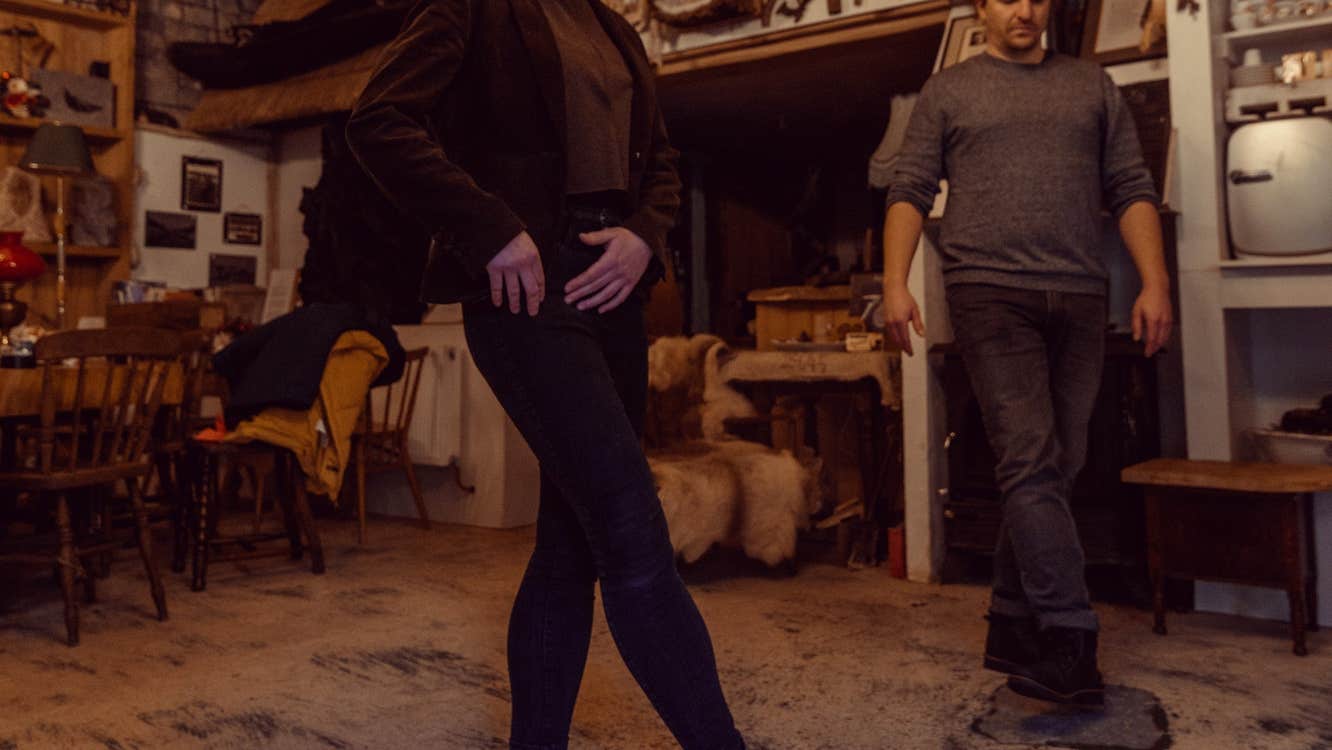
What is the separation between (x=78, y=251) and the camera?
210 inches

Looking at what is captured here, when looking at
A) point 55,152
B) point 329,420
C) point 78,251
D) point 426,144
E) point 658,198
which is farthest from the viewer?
point 78,251

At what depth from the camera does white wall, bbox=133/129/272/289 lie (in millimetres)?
5824

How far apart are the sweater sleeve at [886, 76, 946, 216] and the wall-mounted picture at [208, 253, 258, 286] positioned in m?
5.00

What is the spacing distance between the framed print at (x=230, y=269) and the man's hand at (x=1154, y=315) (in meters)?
5.41

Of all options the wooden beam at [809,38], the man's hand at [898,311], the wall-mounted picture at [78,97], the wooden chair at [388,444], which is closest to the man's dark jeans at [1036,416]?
the man's hand at [898,311]

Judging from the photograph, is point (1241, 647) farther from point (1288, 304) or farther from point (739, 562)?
point (739, 562)

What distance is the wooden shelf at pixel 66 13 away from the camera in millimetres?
5305

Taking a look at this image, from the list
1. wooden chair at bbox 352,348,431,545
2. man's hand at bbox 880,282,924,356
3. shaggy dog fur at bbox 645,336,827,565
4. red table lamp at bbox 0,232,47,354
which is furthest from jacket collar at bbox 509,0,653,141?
wooden chair at bbox 352,348,431,545

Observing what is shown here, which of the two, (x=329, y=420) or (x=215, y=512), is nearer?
(x=329, y=420)

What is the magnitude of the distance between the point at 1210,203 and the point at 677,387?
6.64 feet

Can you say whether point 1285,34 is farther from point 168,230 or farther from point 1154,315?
point 168,230

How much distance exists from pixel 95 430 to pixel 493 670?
1581 mm

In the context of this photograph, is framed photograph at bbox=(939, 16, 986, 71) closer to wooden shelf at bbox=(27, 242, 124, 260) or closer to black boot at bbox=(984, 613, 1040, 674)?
black boot at bbox=(984, 613, 1040, 674)

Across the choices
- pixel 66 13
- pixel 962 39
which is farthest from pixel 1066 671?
pixel 66 13
